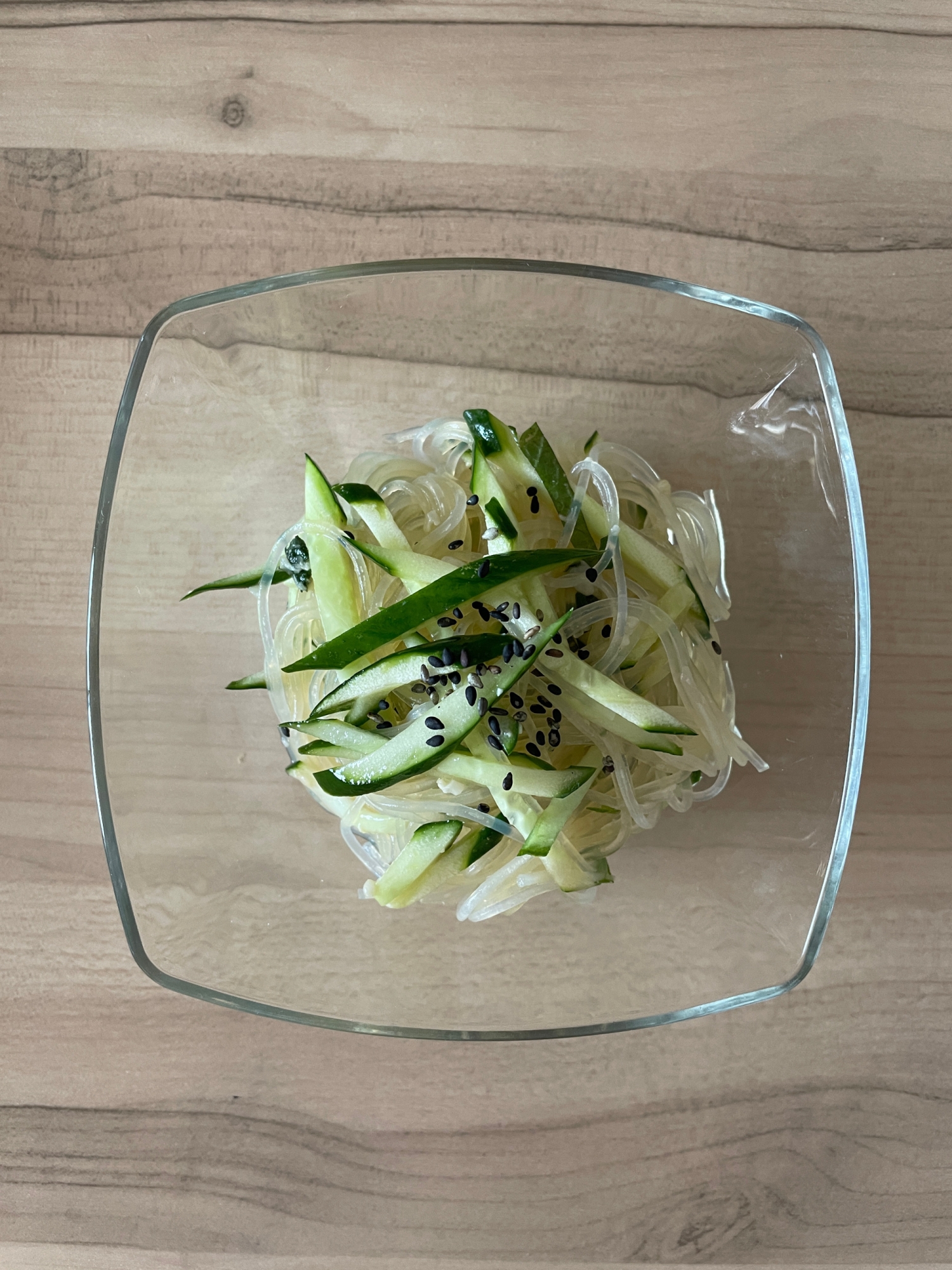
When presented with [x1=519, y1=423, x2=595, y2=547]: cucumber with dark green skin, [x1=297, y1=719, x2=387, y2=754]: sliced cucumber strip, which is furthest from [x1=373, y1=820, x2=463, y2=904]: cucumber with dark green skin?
Result: [x1=519, y1=423, x2=595, y2=547]: cucumber with dark green skin

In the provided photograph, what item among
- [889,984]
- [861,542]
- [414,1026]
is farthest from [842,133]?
[414,1026]

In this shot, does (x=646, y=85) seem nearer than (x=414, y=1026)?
No

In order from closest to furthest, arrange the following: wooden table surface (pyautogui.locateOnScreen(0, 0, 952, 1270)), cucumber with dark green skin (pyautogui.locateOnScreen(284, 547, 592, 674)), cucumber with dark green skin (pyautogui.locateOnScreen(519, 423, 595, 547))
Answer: cucumber with dark green skin (pyautogui.locateOnScreen(284, 547, 592, 674)) → cucumber with dark green skin (pyautogui.locateOnScreen(519, 423, 595, 547)) → wooden table surface (pyautogui.locateOnScreen(0, 0, 952, 1270))

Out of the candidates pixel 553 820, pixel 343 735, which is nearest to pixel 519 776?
pixel 553 820

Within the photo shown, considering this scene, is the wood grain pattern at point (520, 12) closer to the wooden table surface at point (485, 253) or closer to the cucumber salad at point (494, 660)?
the wooden table surface at point (485, 253)

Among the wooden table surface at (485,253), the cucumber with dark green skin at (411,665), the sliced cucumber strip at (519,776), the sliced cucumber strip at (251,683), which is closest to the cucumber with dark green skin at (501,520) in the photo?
the cucumber with dark green skin at (411,665)

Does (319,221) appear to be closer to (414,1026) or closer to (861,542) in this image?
(861,542)

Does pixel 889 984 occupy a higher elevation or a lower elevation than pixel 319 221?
lower

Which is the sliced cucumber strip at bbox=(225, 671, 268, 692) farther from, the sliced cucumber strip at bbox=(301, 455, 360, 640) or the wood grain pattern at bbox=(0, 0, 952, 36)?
the wood grain pattern at bbox=(0, 0, 952, 36)

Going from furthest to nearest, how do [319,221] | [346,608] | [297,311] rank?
[319,221]
[297,311]
[346,608]
